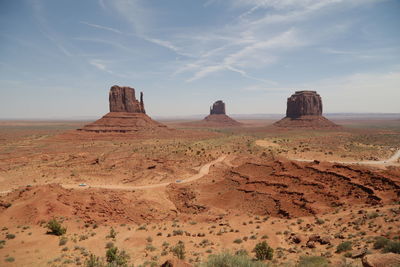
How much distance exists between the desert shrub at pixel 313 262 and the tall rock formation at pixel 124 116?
7610 centimetres

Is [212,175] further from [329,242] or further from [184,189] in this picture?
[329,242]

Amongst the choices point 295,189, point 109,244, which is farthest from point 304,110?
point 109,244

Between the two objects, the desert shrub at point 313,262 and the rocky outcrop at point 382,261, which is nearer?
the rocky outcrop at point 382,261

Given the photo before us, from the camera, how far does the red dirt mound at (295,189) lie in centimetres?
1939

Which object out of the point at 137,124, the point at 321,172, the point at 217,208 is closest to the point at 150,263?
the point at 217,208

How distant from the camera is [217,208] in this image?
23.1 metres

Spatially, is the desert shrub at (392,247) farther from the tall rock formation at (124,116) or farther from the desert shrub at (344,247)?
the tall rock formation at (124,116)

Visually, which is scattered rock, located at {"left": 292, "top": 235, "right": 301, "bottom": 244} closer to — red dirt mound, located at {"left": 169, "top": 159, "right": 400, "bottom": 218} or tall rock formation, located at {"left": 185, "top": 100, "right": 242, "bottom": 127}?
red dirt mound, located at {"left": 169, "top": 159, "right": 400, "bottom": 218}

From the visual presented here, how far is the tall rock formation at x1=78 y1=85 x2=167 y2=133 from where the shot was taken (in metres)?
82.1

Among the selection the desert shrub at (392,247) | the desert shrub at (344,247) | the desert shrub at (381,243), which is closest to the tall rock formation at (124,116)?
the desert shrub at (344,247)

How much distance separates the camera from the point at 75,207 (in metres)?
19.9

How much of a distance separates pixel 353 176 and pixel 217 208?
14.1 m

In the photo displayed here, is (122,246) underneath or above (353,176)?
underneath

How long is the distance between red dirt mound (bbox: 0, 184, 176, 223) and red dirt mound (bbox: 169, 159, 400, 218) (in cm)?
475
